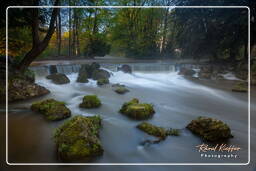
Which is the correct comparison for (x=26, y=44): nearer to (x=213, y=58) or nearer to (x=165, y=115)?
(x=165, y=115)

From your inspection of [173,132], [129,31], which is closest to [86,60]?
[129,31]

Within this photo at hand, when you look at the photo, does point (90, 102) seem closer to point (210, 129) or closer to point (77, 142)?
point (77, 142)

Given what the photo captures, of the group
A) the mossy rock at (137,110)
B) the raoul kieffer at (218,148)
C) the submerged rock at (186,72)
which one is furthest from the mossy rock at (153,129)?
the submerged rock at (186,72)

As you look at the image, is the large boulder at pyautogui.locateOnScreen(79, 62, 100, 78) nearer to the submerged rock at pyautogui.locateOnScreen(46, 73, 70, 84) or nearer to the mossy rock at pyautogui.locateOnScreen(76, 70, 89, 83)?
the mossy rock at pyautogui.locateOnScreen(76, 70, 89, 83)

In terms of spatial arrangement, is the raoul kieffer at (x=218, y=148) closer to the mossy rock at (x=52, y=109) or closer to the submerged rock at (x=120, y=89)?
the submerged rock at (x=120, y=89)

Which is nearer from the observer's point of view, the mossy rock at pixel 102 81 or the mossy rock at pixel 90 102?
the mossy rock at pixel 90 102

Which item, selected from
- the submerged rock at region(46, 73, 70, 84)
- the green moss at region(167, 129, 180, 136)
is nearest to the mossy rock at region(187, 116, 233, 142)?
the green moss at region(167, 129, 180, 136)
